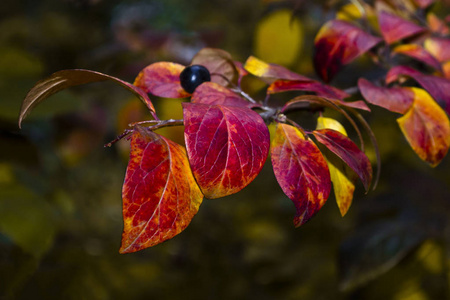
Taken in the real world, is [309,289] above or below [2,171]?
below

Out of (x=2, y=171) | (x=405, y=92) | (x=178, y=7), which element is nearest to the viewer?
(x=405, y=92)

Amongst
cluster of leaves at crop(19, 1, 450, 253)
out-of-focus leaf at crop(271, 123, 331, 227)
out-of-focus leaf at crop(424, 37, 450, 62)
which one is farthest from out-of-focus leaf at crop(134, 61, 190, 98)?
out-of-focus leaf at crop(424, 37, 450, 62)

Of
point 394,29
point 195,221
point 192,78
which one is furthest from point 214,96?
point 195,221

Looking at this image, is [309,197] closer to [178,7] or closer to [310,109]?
[310,109]

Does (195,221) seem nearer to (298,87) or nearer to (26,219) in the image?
(26,219)

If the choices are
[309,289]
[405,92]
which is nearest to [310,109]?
[405,92]

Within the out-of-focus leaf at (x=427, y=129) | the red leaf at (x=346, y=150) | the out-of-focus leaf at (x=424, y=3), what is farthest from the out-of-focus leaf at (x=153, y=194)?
the out-of-focus leaf at (x=424, y=3)

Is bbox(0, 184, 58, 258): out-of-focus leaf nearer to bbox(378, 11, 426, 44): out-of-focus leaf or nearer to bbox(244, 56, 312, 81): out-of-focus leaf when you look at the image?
bbox(244, 56, 312, 81): out-of-focus leaf
